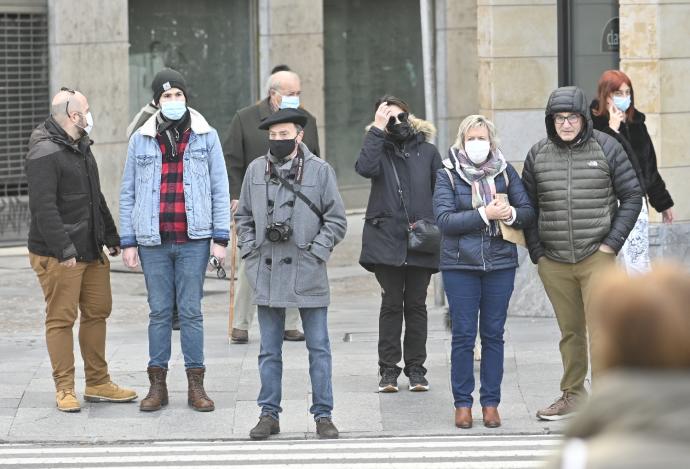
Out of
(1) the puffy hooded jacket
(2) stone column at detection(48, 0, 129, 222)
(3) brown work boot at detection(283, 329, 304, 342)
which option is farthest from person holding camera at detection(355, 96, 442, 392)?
(2) stone column at detection(48, 0, 129, 222)

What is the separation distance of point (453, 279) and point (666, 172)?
11.4 feet

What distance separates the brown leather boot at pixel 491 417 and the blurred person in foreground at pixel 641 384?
530 centimetres

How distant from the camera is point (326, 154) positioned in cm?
1883

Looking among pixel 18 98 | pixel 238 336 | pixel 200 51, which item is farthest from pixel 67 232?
pixel 200 51

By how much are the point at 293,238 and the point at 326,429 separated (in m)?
0.99

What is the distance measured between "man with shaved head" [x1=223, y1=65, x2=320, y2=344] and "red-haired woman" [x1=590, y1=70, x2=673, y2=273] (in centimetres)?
204

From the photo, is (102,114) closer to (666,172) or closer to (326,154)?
(326,154)

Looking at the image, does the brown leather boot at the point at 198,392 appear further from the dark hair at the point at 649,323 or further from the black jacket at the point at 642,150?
the dark hair at the point at 649,323

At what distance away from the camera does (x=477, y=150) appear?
772cm

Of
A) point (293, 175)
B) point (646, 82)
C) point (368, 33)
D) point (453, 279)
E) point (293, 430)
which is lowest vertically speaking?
point (293, 430)

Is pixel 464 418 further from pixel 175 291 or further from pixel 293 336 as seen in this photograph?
pixel 293 336

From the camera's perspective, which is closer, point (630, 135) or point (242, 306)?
point (630, 135)

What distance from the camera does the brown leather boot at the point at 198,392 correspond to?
26.9 ft

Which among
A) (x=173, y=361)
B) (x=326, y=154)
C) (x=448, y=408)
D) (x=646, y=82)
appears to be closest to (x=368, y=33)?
(x=326, y=154)
